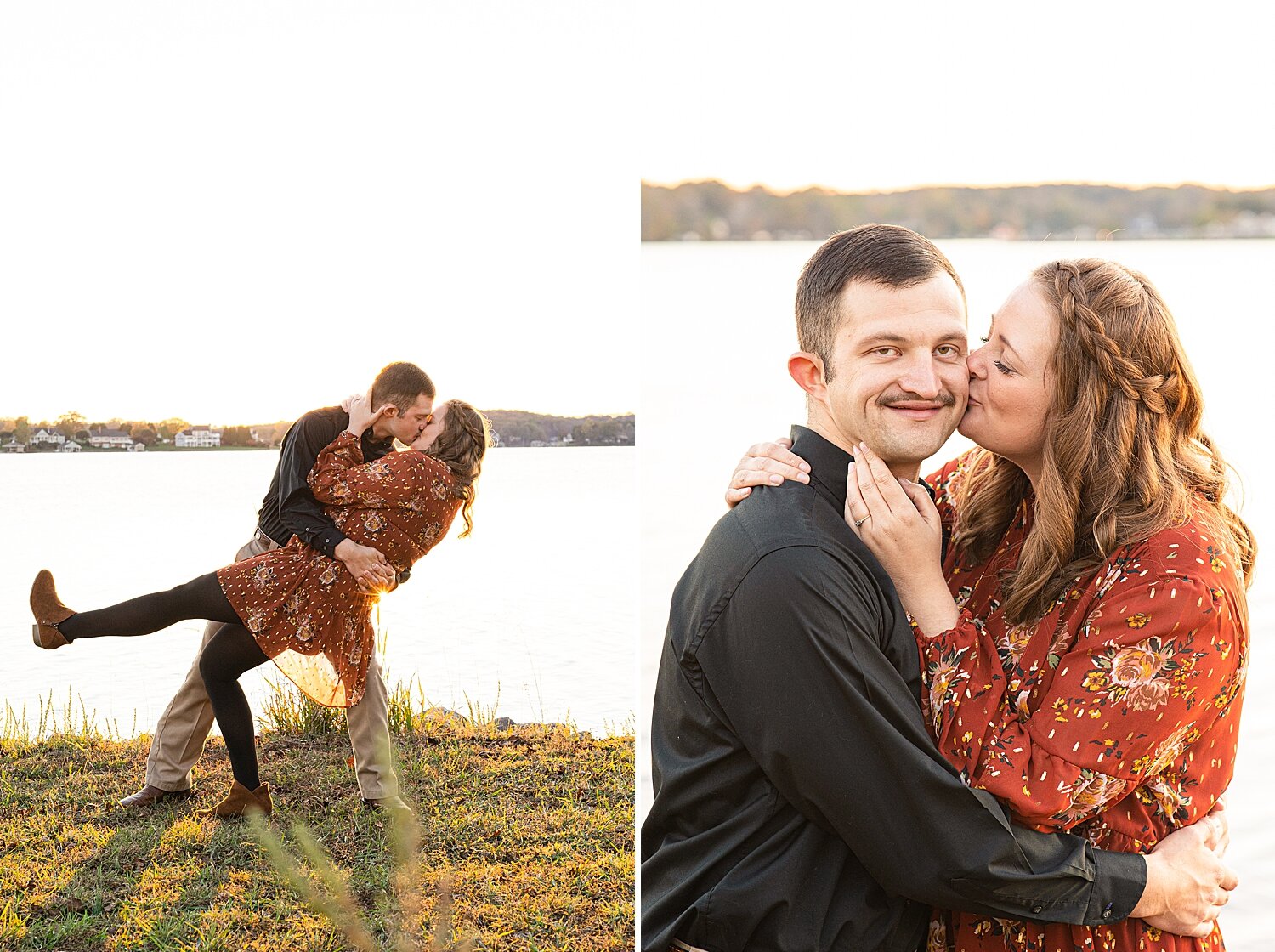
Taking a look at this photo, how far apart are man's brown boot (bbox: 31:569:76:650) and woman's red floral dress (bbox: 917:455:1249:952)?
169cm

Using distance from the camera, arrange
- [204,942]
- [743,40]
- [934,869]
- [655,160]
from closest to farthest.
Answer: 1. [934,869]
2. [204,942]
3. [655,160]
4. [743,40]

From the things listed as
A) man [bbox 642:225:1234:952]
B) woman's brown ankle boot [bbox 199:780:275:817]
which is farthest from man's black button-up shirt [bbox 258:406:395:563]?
man [bbox 642:225:1234:952]

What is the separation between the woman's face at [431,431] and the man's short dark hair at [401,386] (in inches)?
1.4

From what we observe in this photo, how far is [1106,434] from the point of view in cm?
188

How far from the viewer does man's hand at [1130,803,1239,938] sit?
5.81 feet

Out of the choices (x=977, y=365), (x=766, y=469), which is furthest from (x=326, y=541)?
(x=977, y=365)

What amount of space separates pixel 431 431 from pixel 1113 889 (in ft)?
4.90

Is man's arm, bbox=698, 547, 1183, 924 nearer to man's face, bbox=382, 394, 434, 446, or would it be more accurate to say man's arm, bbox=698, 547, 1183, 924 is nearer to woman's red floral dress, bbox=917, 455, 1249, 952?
woman's red floral dress, bbox=917, 455, 1249, 952

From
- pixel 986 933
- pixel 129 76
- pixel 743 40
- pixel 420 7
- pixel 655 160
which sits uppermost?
pixel 743 40

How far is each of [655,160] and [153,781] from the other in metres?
16.4

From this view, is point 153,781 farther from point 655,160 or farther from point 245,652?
point 655,160

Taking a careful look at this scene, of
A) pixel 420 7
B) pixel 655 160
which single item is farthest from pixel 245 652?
pixel 655 160

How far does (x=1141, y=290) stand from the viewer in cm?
191

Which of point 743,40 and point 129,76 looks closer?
point 129,76
